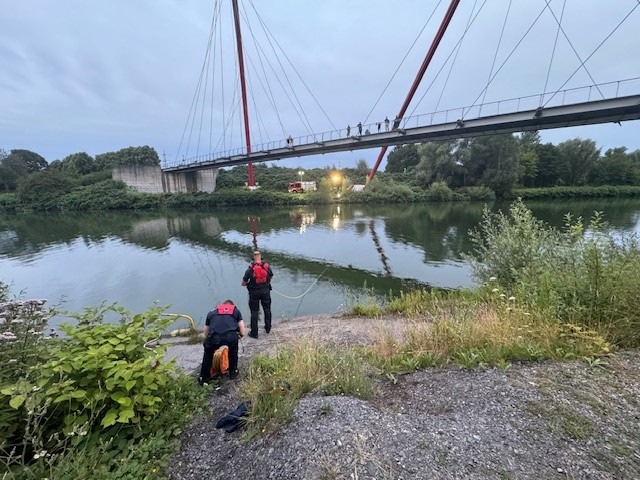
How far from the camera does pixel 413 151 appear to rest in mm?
87000

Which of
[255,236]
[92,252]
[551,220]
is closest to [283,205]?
[255,236]

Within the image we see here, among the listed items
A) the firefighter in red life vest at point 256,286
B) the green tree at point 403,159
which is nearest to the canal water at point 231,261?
the firefighter in red life vest at point 256,286

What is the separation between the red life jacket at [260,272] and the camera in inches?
277

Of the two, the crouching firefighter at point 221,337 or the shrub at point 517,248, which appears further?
the shrub at point 517,248

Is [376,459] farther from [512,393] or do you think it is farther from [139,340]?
[139,340]

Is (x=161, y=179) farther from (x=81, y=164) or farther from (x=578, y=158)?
(x=578, y=158)

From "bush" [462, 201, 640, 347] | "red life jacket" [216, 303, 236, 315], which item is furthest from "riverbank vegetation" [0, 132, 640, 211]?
"red life jacket" [216, 303, 236, 315]

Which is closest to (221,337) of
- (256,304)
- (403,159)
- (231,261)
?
(256,304)

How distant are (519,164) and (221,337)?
6763 cm

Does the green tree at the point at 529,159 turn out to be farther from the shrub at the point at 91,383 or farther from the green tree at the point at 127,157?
the green tree at the point at 127,157

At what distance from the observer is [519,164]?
57594 millimetres

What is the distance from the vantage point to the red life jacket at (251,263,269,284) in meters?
7.03

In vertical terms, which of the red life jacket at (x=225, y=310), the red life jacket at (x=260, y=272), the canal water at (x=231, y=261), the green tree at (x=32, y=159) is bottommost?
the canal water at (x=231, y=261)

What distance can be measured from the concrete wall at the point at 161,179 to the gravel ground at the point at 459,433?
58355 millimetres
